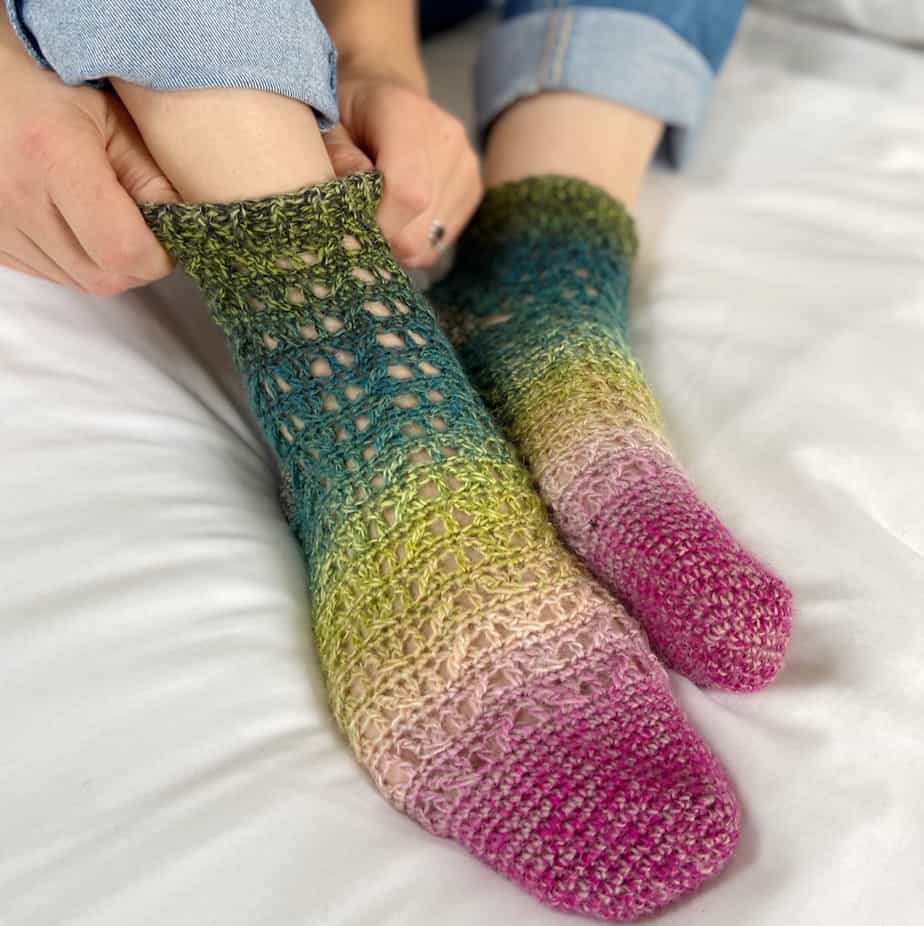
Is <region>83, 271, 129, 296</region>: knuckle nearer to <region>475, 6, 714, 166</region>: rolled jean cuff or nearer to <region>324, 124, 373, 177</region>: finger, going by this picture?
<region>324, 124, 373, 177</region>: finger

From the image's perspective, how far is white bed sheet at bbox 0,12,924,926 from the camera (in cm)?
41

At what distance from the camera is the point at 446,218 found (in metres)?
0.71

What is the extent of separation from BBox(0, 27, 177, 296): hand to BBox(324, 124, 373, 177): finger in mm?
101

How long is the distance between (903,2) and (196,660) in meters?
0.91

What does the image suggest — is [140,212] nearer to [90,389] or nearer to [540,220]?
[90,389]

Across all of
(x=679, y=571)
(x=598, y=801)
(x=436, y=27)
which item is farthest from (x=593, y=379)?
(x=436, y=27)

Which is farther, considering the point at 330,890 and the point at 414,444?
the point at 414,444

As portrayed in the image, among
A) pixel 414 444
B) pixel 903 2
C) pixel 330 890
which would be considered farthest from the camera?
pixel 903 2

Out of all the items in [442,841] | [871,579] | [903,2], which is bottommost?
[442,841]

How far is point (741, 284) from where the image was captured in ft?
2.45

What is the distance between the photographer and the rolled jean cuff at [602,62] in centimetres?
79

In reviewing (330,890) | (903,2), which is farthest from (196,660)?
(903,2)

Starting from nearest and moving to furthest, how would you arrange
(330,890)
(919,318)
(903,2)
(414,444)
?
Result: (330,890), (414,444), (919,318), (903,2)

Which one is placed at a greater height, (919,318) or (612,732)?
(919,318)
